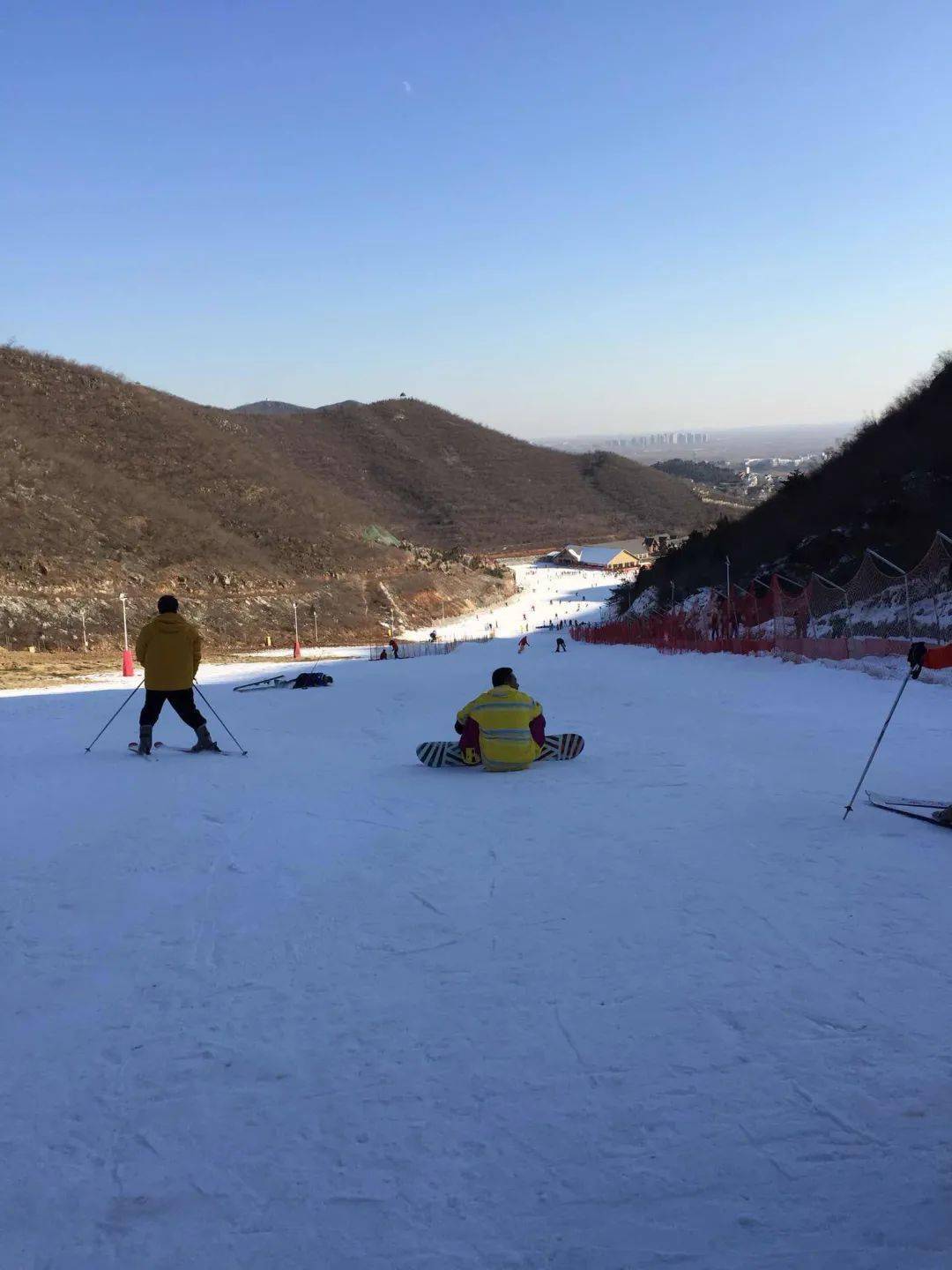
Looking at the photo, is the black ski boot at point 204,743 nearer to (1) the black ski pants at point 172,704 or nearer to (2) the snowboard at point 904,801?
(1) the black ski pants at point 172,704

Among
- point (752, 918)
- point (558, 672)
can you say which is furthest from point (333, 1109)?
point (558, 672)

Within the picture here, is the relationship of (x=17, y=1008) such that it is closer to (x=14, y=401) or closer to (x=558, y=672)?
(x=558, y=672)

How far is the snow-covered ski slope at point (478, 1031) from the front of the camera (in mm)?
2951

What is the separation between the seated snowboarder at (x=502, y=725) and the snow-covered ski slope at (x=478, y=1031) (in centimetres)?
120

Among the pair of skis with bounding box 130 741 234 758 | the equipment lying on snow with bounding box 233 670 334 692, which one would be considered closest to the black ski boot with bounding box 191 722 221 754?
the pair of skis with bounding box 130 741 234 758

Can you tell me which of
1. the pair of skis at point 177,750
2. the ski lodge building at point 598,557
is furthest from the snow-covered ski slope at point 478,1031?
the ski lodge building at point 598,557

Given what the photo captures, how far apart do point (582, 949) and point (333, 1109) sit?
68.5 inches

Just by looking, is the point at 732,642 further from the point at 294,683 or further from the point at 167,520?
the point at 167,520

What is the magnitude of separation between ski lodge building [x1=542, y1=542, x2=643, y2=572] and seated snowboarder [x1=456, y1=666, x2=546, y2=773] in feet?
299

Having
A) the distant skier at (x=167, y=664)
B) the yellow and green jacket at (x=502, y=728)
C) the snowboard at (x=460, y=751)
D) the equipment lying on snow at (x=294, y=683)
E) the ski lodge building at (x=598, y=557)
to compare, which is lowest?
the equipment lying on snow at (x=294, y=683)

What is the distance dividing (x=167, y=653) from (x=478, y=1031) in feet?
25.3

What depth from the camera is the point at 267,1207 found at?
3029mm

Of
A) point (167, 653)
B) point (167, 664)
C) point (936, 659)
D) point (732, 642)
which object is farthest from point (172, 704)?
point (732, 642)

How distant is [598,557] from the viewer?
110 metres
